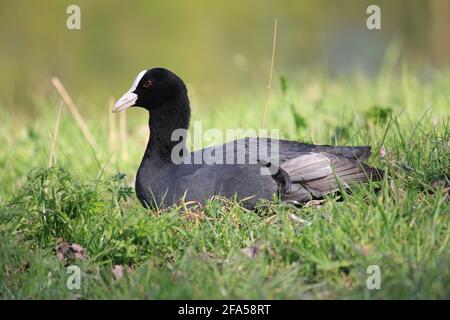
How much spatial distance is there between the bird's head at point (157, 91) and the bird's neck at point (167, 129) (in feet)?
0.11

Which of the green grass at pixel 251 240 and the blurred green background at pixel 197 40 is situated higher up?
the blurred green background at pixel 197 40

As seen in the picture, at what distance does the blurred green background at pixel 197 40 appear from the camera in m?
11.0

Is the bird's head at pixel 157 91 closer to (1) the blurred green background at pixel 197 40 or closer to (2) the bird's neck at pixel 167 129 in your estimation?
(2) the bird's neck at pixel 167 129

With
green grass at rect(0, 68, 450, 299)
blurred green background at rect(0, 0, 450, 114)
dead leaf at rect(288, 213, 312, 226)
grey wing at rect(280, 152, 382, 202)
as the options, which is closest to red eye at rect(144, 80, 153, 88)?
green grass at rect(0, 68, 450, 299)

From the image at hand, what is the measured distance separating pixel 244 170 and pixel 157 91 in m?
0.88

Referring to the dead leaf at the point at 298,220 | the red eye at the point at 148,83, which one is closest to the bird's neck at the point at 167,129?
the red eye at the point at 148,83

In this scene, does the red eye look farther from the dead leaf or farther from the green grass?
the dead leaf

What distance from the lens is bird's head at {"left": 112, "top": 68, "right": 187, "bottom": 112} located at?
4930mm

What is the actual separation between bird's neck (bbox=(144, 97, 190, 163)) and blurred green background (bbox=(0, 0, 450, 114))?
4.51m

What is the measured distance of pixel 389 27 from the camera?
12.0 meters

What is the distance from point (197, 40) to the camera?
14.0 m

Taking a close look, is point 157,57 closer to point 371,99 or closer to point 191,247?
point 371,99

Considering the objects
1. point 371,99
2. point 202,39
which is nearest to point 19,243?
point 371,99
